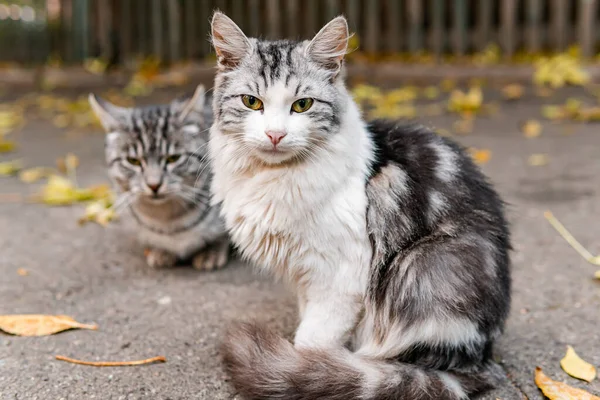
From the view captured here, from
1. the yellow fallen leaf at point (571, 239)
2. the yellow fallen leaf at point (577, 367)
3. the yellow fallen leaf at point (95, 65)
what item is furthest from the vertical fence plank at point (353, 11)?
the yellow fallen leaf at point (577, 367)

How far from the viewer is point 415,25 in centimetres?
862

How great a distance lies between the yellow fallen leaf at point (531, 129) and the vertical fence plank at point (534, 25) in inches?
107

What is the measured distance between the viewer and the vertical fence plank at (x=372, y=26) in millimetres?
8616

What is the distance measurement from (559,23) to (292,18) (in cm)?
355

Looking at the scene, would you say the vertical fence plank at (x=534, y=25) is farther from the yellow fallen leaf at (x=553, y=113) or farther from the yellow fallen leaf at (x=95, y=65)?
the yellow fallen leaf at (x=95, y=65)

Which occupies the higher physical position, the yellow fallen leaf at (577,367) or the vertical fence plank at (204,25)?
the vertical fence plank at (204,25)

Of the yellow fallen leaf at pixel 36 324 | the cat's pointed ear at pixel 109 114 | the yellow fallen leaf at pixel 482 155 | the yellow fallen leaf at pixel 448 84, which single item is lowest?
the yellow fallen leaf at pixel 36 324

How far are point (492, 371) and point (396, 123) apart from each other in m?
1.04

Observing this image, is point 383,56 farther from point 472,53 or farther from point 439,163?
point 439,163

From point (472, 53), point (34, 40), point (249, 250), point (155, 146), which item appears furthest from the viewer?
point (34, 40)

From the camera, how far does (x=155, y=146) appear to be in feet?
10.5

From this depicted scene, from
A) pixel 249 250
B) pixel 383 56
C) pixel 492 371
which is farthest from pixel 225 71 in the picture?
pixel 383 56

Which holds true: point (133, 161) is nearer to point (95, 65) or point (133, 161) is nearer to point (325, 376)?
point (325, 376)

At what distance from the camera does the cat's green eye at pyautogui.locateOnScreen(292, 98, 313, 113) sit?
7.25ft
